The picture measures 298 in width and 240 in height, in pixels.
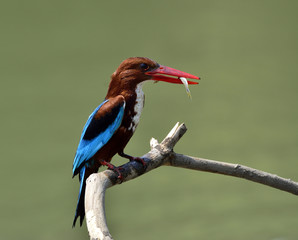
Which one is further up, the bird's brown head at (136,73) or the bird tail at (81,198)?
the bird's brown head at (136,73)

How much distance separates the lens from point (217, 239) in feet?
7.55

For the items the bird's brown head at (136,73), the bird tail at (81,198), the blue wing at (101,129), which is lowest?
the bird tail at (81,198)

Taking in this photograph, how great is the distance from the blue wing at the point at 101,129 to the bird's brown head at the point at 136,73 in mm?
35

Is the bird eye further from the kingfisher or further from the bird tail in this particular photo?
the bird tail

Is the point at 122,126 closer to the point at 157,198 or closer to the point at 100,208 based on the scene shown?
the point at 100,208

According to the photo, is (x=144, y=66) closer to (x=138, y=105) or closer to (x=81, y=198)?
(x=138, y=105)

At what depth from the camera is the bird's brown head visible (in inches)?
46.4

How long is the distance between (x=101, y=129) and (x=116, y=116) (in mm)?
50

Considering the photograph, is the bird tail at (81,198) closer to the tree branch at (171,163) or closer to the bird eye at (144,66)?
the tree branch at (171,163)

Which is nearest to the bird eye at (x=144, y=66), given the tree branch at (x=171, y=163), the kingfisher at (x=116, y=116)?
the kingfisher at (x=116, y=116)

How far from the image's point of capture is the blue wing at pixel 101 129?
1170 millimetres

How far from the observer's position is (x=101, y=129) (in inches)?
46.8

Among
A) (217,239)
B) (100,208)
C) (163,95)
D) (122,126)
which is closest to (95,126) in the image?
(122,126)

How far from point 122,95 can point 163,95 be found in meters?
1.47
